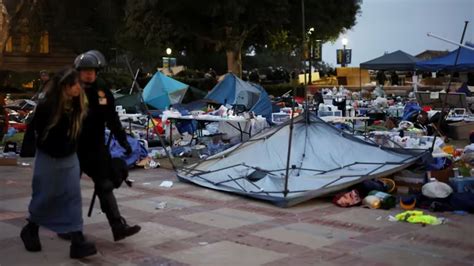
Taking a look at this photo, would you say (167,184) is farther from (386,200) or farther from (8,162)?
(8,162)

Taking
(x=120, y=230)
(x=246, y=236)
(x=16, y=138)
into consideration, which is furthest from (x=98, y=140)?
(x=16, y=138)

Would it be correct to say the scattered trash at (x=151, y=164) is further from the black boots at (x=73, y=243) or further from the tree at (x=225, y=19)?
the tree at (x=225, y=19)

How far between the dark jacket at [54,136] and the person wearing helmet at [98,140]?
0.45m

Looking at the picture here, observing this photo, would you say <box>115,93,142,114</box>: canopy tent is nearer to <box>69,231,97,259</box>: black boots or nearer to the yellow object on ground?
the yellow object on ground

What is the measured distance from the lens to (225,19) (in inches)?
1075

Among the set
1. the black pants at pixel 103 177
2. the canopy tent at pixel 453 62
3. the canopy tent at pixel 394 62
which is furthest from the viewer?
the canopy tent at pixel 394 62

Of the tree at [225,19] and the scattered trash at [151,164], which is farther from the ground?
the tree at [225,19]

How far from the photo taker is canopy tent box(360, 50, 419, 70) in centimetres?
2633

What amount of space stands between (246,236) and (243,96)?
964cm

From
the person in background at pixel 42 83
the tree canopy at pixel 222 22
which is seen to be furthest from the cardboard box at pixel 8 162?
the tree canopy at pixel 222 22

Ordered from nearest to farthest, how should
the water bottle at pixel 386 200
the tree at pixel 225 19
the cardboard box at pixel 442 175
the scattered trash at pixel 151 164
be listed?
the water bottle at pixel 386 200 → the cardboard box at pixel 442 175 → the scattered trash at pixel 151 164 → the tree at pixel 225 19

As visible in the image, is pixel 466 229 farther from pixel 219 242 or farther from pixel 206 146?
pixel 206 146

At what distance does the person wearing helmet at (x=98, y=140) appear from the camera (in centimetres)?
565

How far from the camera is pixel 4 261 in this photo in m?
5.33
